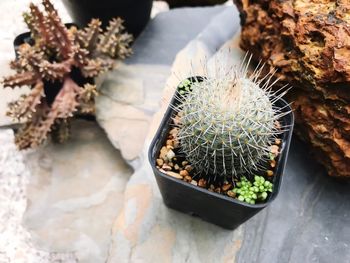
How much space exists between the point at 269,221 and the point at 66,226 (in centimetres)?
78

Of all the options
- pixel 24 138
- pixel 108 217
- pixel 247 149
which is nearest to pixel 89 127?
pixel 24 138

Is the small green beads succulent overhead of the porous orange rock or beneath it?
beneath

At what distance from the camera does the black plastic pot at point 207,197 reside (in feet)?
3.82

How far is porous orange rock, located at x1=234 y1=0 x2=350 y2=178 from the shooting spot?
4.15 ft

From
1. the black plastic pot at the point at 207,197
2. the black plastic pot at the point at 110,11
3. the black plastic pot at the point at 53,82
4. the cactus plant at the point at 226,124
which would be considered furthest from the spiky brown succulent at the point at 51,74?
the cactus plant at the point at 226,124

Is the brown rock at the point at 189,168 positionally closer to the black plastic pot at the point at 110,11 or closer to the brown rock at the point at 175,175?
the brown rock at the point at 175,175

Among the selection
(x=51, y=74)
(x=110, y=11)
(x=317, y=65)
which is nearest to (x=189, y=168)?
(x=317, y=65)

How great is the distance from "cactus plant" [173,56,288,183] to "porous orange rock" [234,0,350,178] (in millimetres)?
259

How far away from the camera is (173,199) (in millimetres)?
1331

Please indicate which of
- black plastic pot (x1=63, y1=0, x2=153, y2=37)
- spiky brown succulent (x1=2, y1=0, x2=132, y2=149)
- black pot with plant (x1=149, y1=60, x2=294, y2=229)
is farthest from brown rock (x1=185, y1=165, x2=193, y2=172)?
black plastic pot (x1=63, y1=0, x2=153, y2=37)

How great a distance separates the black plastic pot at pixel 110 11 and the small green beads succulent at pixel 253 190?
3.51 feet

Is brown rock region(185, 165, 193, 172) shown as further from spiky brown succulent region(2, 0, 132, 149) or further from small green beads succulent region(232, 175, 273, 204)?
spiky brown succulent region(2, 0, 132, 149)

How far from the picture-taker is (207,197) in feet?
3.90

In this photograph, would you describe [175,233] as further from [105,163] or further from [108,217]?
[105,163]
